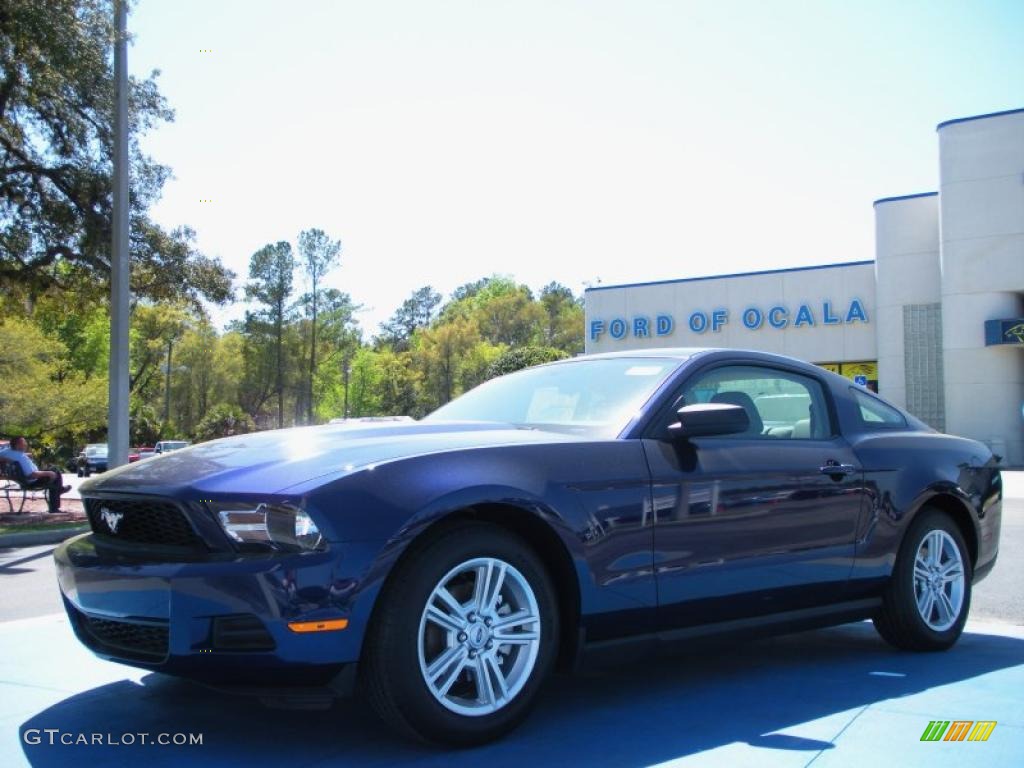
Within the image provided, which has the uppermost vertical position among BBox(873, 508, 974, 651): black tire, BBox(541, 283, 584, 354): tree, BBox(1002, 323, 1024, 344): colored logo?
BBox(541, 283, 584, 354): tree

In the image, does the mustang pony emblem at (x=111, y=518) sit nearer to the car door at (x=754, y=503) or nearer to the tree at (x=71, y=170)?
the car door at (x=754, y=503)

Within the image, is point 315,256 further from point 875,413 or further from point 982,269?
point 875,413

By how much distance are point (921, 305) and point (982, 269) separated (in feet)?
9.81

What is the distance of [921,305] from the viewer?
35.4 m

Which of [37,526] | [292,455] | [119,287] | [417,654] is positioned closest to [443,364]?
[119,287]

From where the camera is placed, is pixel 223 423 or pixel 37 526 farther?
pixel 223 423

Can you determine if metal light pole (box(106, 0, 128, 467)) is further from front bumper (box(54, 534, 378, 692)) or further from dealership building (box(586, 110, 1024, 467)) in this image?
dealership building (box(586, 110, 1024, 467))

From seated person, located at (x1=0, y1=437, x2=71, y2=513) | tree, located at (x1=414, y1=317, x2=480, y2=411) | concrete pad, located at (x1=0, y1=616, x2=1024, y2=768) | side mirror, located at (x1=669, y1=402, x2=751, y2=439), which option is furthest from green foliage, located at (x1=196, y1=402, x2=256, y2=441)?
side mirror, located at (x1=669, y1=402, x2=751, y2=439)

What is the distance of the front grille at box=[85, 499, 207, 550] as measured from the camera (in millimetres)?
3326

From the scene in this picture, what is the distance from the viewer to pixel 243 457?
12.0ft

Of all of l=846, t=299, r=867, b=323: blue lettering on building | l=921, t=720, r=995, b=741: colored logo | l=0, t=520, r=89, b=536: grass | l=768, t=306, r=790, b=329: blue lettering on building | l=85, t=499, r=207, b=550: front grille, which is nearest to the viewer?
l=85, t=499, r=207, b=550: front grille

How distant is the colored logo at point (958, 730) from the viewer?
142 inches

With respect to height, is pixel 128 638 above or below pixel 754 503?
below

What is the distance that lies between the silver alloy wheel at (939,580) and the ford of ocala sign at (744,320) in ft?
110
